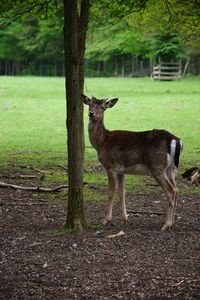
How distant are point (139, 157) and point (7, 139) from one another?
11710 mm

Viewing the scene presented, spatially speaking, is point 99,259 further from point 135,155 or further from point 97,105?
point 97,105

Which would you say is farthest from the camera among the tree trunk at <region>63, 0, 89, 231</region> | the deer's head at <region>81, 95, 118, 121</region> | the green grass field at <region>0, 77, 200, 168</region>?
the green grass field at <region>0, 77, 200, 168</region>

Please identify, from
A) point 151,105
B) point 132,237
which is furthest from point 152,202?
point 151,105

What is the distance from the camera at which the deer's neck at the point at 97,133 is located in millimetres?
8703

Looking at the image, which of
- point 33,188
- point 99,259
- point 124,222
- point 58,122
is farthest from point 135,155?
point 58,122

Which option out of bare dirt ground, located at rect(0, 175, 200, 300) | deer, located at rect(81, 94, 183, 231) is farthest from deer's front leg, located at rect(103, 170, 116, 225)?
bare dirt ground, located at rect(0, 175, 200, 300)

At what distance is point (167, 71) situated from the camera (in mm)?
58531

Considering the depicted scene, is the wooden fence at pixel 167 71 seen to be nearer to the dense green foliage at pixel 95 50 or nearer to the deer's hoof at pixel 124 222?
the dense green foliage at pixel 95 50

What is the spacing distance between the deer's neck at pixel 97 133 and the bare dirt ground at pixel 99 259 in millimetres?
1012

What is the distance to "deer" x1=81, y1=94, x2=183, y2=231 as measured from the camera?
26.7ft

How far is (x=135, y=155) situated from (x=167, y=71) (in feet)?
167

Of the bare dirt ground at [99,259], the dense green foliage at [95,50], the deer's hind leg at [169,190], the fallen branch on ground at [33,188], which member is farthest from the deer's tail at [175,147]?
the dense green foliage at [95,50]

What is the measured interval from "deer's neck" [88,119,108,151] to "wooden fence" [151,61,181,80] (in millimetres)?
48237

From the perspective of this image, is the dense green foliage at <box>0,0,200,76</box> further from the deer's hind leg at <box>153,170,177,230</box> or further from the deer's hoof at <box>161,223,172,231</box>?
the deer's hoof at <box>161,223,172,231</box>
